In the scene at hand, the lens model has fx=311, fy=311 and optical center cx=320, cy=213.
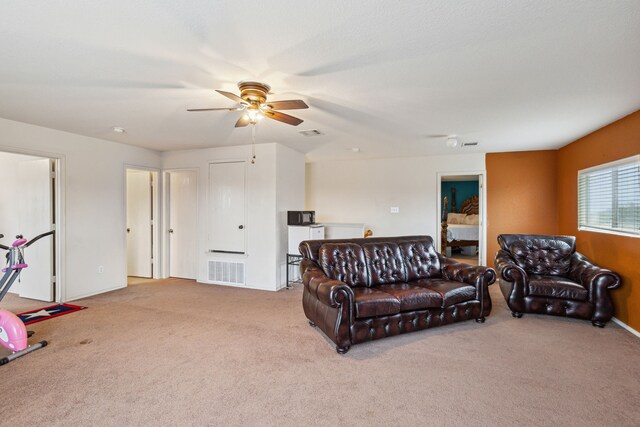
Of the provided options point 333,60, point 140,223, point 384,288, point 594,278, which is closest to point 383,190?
point 384,288

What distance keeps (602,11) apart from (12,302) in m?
6.65

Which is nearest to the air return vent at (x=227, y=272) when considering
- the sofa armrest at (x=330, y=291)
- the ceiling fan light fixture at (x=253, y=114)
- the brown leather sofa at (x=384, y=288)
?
the brown leather sofa at (x=384, y=288)

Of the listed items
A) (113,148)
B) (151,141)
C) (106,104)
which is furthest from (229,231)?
(106,104)

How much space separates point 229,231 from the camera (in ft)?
17.3

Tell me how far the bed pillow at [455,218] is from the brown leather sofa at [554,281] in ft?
15.9

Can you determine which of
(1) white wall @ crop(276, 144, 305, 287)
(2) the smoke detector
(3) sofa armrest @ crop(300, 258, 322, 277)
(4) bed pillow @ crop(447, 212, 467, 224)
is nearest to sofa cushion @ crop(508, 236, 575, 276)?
(2) the smoke detector

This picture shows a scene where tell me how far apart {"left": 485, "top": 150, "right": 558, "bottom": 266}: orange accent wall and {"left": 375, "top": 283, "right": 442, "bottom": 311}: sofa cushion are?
10.6ft

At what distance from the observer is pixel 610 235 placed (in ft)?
12.2

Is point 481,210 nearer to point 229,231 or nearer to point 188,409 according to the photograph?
point 229,231

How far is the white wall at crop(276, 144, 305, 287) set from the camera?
505cm

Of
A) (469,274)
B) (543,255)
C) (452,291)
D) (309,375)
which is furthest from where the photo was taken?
(543,255)

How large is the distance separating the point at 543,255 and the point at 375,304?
2.85m

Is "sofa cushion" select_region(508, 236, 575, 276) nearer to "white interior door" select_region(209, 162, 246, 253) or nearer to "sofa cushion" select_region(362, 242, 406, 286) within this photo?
"sofa cushion" select_region(362, 242, 406, 286)

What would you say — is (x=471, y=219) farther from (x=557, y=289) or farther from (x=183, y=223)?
(x=183, y=223)
